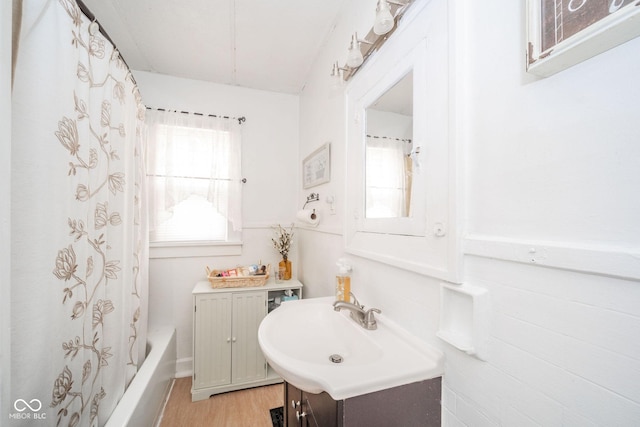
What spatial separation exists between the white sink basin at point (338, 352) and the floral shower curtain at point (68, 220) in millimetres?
692

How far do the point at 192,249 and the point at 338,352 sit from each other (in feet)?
5.43

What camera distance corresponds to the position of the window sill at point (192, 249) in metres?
2.04

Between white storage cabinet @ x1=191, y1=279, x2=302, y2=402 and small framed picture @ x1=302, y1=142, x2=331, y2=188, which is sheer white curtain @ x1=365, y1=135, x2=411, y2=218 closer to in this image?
small framed picture @ x1=302, y1=142, x2=331, y2=188

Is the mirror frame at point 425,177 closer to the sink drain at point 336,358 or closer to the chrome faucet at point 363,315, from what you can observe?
the chrome faucet at point 363,315

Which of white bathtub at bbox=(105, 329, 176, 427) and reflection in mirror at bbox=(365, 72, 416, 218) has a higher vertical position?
reflection in mirror at bbox=(365, 72, 416, 218)

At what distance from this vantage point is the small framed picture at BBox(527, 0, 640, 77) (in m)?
0.39

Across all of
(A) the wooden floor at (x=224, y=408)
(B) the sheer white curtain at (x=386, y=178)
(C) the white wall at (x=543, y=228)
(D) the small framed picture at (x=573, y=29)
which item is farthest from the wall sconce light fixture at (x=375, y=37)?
(A) the wooden floor at (x=224, y=408)

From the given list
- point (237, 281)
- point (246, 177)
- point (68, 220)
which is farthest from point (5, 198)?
point (246, 177)

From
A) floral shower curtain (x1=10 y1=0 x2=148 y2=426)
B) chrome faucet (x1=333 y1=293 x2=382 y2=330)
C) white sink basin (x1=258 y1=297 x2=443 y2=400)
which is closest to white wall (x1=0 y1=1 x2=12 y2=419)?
floral shower curtain (x1=10 y1=0 x2=148 y2=426)

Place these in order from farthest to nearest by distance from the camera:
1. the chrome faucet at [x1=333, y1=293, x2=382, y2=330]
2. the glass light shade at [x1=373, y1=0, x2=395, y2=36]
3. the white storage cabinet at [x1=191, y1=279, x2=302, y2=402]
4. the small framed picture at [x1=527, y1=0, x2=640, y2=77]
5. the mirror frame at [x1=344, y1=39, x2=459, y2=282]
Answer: the white storage cabinet at [x1=191, y1=279, x2=302, y2=402] → the chrome faucet at [x1=333, y1=293, x2=382, y2=330] → the glass light shade at [x1=373, y1=0, x2=395, y2=36] → the mirror frame at [x1=344, y1=39, x2=459, y2=282] → the small framed picture at [x1=527, y1=0, x2=640, y2=77]

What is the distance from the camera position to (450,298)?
2.35ft

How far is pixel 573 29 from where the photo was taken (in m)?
0.44

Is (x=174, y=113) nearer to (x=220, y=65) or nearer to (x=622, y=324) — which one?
(x=220, y=65)

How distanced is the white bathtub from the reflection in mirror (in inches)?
56.4
